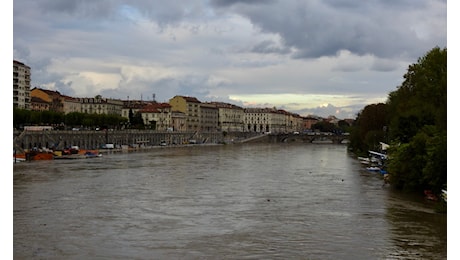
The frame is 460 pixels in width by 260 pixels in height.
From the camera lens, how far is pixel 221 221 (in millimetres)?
13500

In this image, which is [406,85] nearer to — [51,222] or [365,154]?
[365,154]

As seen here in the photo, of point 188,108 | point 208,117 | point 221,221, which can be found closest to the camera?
point 221,221

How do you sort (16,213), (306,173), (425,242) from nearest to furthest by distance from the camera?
1. (425,242)
2. (16,213)
3. (306,173)

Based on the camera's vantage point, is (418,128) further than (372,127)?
No

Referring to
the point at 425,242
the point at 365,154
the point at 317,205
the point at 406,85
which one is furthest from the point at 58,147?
→ the point at 425,242

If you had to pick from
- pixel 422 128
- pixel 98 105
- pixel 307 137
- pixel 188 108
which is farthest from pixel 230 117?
pixel 422 128

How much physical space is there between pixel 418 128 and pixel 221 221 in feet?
45.0

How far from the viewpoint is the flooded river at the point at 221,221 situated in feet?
34.6

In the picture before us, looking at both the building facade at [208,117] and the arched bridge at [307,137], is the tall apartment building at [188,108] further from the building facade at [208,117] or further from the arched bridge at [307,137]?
the arched bridge at [307,137]

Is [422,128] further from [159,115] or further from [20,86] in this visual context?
[159,115]

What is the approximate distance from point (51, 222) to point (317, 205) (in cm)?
698

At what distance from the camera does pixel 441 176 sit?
1688 cm

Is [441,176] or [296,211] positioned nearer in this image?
[296,211]

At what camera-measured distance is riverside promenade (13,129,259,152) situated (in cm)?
4473
